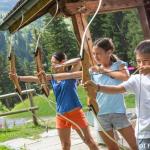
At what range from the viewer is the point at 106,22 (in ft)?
162

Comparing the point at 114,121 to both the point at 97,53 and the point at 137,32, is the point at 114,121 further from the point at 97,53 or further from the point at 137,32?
the point at 137,32

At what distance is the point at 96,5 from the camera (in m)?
6.33

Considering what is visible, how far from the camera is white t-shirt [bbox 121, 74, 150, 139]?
134 inches

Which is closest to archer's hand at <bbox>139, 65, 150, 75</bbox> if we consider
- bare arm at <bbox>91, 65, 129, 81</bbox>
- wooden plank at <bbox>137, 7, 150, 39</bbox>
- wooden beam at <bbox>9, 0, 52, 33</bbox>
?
bare arm at <bbox>91, 65, 129, 81</bbox>

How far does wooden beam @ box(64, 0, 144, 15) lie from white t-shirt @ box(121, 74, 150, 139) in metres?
2.77

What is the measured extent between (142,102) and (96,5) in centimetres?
312

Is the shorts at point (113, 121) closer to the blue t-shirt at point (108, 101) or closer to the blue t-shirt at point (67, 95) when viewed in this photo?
the blue t-shirt at point (108, 101)

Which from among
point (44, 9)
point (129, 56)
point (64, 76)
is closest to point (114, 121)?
point (64, 76)

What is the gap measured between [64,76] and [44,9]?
6.55 feet

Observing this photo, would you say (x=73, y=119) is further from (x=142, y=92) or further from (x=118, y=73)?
(x=142, y=92)

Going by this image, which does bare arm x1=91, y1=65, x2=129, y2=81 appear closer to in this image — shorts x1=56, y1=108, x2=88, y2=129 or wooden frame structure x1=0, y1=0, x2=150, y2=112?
wooden frame structure x1=0, y1=0, x2=150, y2=112

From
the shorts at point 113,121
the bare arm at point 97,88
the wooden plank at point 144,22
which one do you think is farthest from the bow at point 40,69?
the wooden plank at point 144,22

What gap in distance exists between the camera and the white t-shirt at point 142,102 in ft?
11.2

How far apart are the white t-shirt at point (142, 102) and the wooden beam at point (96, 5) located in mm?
2771
